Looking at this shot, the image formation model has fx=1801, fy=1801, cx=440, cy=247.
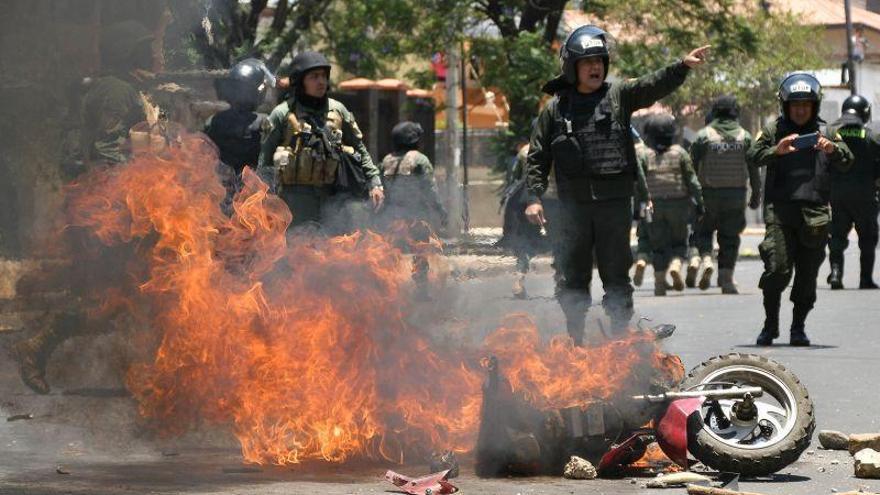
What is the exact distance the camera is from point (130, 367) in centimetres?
812

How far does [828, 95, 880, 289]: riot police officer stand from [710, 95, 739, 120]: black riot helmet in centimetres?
119

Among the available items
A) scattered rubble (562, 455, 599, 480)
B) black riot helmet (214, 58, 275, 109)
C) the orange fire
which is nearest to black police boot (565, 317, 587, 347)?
the orange fire

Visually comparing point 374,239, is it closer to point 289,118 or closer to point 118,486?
point 118,486

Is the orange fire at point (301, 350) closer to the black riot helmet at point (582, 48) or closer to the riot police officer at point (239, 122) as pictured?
the black riot helmet at point (582, 48)

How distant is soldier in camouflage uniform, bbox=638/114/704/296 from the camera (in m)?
16.8

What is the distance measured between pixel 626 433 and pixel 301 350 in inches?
55.2

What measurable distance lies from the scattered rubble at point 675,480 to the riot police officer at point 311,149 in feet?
12.8

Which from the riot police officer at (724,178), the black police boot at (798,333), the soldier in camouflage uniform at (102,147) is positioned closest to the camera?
the soldier in camouflage uniform at (102,147)

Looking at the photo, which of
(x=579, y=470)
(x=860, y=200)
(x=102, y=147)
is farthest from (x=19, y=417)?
(x=860, y=200)

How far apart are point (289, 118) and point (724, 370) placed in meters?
3.93

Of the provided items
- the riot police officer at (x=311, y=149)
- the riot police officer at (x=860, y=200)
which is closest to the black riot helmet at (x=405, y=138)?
the riot police officer at (x=860, y=200)

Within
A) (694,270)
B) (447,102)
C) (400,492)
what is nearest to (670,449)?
(400,492)

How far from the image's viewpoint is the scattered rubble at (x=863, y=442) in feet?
25.0

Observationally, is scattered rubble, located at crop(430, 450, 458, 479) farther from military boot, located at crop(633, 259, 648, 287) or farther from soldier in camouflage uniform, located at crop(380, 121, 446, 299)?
military boot, located at crop(633, 259, 648, 287)
